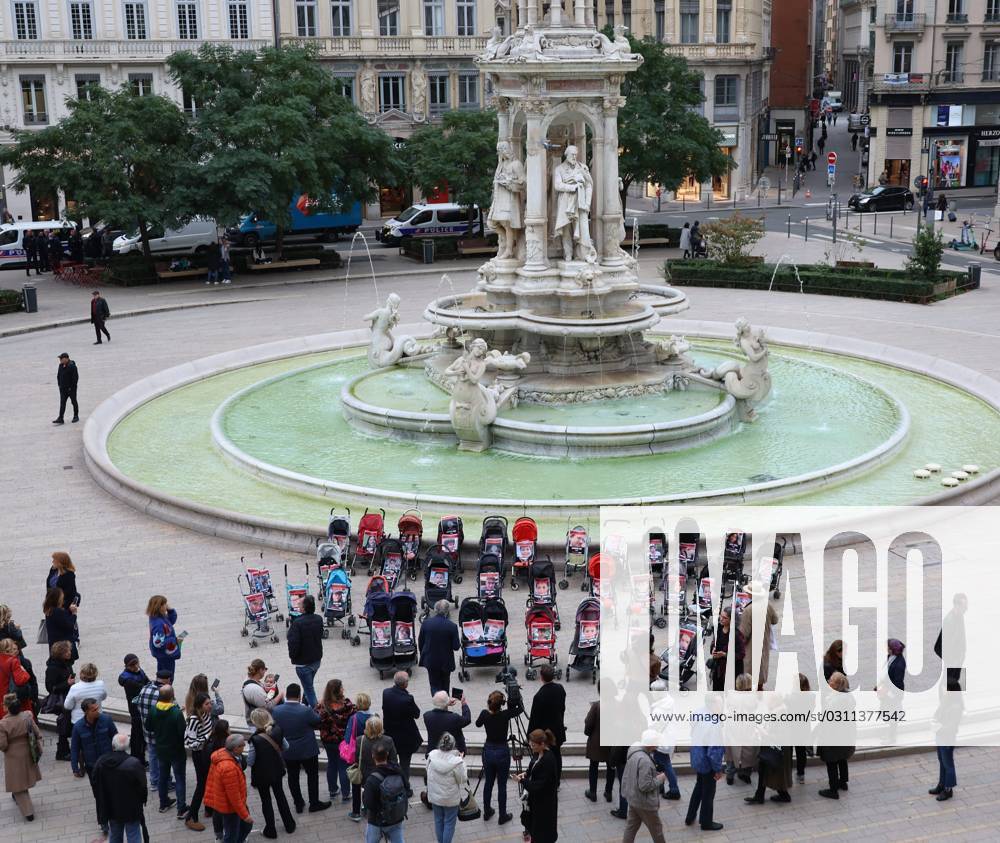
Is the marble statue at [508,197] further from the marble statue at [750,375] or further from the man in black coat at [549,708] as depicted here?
the man in black coat at [549,708]

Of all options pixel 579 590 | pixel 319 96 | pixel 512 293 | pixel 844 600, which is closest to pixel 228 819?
pixel 579 590

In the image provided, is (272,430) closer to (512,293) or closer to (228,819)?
(512,293)

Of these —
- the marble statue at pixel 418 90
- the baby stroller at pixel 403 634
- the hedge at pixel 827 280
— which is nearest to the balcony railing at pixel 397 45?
the marble statue at pixel 418 90

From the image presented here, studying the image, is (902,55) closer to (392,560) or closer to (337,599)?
(392,560)

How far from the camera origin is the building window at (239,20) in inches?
2238

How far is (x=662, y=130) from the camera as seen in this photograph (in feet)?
156

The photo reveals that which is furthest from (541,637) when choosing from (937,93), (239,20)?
(937,93)

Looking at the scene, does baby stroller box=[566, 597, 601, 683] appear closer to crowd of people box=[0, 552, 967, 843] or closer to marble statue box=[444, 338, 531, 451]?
crowd of people box=[0, 552, 967, 843]

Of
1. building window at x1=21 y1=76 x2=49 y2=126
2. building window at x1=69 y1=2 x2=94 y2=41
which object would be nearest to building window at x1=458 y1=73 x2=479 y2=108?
building window at x1=69 y1=2 x2=94 y2=41

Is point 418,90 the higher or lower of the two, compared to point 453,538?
higher

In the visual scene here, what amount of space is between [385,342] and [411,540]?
977cm

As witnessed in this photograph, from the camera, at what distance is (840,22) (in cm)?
11869

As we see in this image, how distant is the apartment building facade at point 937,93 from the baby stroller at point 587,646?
53044 millimetres

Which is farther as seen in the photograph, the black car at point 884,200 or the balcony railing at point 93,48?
the black car at point 884,200
